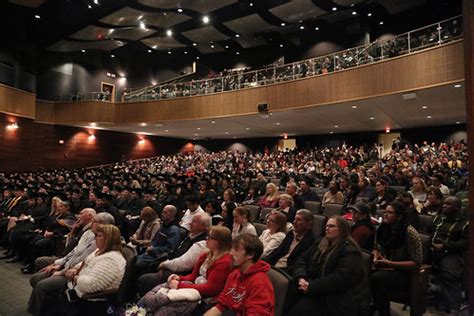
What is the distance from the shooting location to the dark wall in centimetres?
1593

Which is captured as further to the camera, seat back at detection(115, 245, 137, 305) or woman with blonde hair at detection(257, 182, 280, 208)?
woman with blonde hair at detection(257, 182, 280, 208)

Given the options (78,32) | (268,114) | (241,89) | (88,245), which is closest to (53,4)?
(78,32)

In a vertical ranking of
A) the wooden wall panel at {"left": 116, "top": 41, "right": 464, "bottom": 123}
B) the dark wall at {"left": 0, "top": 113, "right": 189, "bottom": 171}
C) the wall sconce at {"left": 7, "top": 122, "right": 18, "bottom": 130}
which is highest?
the wooden wall panel at {"left": 116, "top": 41, "right": 464, "bottom": 123}

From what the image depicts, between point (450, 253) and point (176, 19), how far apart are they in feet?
50.4

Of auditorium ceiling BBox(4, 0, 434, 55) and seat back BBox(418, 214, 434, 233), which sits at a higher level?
auditorium ceiling BBox(4, 0, 434, 55)

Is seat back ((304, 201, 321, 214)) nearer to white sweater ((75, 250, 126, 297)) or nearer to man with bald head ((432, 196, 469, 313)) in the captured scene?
man with bald head ((432, 196, 469, 313))

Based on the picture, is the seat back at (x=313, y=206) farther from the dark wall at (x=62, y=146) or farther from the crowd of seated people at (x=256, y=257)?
the dark wall at (x=62, y=146)

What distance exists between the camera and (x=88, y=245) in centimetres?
381

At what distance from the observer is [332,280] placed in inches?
100

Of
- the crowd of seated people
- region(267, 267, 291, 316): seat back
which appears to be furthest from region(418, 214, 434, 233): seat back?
region(267, 267, 291, 316): seat back

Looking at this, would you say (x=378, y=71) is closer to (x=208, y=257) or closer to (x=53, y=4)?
(x=208, y=257)

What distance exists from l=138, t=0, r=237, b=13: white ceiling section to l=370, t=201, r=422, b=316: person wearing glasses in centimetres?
1323

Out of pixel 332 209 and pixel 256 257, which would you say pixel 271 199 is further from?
pixel 256 257

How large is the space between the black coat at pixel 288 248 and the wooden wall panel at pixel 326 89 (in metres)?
7.64
